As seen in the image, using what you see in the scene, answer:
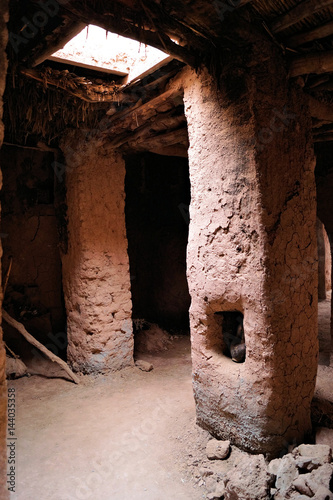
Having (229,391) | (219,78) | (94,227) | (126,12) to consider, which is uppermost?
(126,12)

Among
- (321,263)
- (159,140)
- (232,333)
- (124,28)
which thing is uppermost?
(124,28)

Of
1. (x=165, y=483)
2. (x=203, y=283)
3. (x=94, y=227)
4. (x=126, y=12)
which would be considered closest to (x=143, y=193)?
(x=94, y=227)

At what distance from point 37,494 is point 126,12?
10.0 ft

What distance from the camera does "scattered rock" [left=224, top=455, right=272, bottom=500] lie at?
6.69ft

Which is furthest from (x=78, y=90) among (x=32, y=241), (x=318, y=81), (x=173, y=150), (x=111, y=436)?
(x=111, y=436)

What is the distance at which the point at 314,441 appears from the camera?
8.19 feet

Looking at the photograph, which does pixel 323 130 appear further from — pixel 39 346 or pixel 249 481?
pixel 39 346

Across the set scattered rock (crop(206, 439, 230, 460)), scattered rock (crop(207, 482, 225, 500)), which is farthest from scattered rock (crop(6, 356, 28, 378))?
scattered rock (crop(207, 482, 225, 500))

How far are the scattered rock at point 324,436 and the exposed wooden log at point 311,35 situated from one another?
2641mm

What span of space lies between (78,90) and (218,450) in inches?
124

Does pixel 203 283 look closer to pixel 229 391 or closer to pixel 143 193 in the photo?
pixel 229 391

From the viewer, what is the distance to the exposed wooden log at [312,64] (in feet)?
7.52

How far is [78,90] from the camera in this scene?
10.5ft

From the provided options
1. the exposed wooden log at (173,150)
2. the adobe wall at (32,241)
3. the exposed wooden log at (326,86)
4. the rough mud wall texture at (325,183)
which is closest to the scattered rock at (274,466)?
the exposed wooden log at (326,86)
